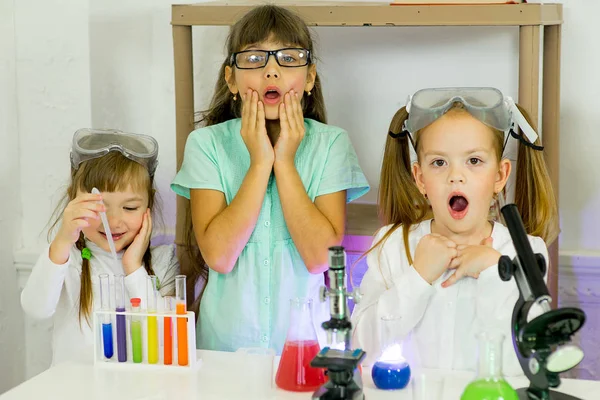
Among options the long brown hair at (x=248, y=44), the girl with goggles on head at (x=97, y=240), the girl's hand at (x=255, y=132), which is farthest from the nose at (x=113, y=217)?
the girl's hand at (x=255, y=132)

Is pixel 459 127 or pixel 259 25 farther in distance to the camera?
pixel 259 25

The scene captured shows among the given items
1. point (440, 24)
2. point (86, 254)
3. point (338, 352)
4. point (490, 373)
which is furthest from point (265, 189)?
point (490, 373)

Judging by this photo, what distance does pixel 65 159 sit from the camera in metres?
2.66

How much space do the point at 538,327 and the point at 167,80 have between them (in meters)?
1.71

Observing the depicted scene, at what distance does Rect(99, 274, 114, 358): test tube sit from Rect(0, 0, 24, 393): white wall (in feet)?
3.80

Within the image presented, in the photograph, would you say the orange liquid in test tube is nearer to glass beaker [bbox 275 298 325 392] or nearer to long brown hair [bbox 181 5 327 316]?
glass beaker [bbox 275 298 325 392]

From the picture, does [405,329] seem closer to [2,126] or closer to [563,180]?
[563,180]

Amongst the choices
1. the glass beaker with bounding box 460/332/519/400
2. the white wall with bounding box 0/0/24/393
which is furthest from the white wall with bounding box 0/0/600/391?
the glass beaker with bounding box 460/332/519/400

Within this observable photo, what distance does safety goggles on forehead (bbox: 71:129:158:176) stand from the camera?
2.09 meters

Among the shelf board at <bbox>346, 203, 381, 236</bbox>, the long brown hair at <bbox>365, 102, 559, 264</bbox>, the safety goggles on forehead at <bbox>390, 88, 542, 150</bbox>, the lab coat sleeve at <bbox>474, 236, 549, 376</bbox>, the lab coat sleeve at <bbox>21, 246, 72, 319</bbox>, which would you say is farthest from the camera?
the shelf board at <bbox>346, 203, 381, 236</bbox>

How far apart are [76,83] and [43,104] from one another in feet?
0.46

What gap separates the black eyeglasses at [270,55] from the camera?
205cm

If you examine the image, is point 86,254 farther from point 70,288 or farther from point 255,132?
point 255,132

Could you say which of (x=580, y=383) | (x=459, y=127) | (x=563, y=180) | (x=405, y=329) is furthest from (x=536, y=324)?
(x=563, y=180)
